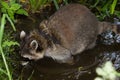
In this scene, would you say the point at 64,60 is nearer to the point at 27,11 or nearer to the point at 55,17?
the point at 55,17

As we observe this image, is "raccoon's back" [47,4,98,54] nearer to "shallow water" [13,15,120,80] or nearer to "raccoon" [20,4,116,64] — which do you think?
→ "raccoon" [20,4,116,64]

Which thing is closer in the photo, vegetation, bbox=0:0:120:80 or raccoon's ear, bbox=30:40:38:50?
raccoon's ear, bbox=30:40:38:50

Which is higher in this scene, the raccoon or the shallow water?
the raccoon

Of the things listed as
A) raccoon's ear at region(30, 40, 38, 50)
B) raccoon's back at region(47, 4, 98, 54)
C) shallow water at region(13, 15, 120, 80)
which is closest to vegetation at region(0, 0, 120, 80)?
shallow water at region(13, 15, 120, 80)

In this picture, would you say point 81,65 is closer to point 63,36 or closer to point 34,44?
point 63,36

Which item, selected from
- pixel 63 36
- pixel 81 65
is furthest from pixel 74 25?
pixel 81 65

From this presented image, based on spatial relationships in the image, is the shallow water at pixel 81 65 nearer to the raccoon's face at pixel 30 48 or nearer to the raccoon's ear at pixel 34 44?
the raccoon's face at pixel 30 48

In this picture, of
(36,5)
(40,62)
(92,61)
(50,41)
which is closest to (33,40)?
(50,41)

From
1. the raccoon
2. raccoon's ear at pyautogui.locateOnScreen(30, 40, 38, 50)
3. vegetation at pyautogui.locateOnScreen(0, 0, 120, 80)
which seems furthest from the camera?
vegetation at pyautogui.locateOnScreen(0, 0, 120, 80)
